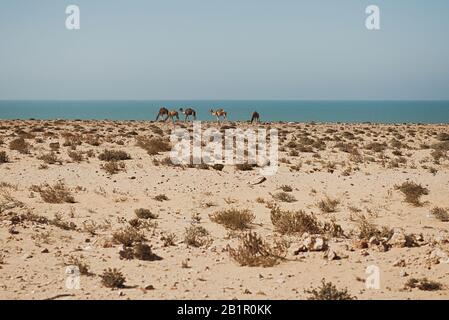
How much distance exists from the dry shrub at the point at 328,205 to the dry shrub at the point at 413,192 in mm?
2093

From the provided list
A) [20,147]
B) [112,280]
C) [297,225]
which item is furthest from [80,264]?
[20,147]

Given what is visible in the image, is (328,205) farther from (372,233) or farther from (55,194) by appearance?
(55,194)

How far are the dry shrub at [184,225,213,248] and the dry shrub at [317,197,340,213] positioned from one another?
3.72 metres

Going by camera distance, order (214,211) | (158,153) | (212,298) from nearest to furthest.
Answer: (212,298)
(214,211)
(158,153)

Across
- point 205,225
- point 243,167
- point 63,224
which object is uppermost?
point 243,167

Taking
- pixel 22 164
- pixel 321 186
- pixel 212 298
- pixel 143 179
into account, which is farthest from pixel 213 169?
pixel 212 298

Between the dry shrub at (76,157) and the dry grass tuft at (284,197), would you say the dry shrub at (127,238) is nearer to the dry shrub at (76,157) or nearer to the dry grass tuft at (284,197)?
the dry grass tuft at (284,197)

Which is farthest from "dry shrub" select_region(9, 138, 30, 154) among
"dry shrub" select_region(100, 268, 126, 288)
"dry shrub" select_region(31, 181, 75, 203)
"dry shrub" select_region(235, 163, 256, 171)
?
"dry shrub" select_region(100, 268, 126, 288)

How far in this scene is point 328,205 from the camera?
1319cm

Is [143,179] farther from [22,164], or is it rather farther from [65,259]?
[65,259]

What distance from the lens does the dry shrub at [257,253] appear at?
8.55 metres

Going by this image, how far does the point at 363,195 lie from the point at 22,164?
1269 cm

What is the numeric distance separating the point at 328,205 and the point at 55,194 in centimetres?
754
